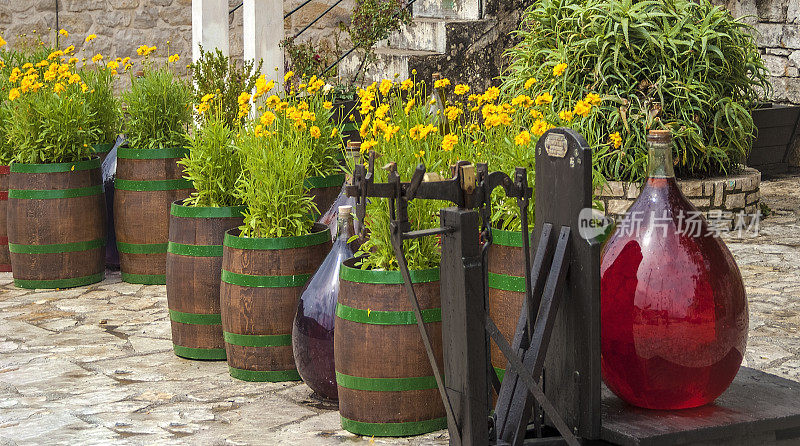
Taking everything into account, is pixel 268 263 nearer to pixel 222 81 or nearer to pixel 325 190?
pixel 325 190

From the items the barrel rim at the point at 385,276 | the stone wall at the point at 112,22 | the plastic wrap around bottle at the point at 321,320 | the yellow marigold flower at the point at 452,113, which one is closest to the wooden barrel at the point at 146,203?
the plastic wrap around bottle at the point at 321,320

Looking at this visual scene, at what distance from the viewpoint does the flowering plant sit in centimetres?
552

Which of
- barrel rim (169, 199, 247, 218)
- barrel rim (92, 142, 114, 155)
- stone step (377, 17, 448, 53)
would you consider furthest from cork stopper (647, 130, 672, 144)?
stone step (377, 17, 448, 53)

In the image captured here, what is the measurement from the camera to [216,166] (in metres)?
4.18

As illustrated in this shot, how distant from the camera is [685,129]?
6.41 m

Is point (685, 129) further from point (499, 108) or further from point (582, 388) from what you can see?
point (582, 388)

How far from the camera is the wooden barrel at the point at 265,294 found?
3771 mm

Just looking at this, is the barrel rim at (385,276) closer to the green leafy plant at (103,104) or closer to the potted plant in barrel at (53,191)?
the potted plant in barrel at (53,191)

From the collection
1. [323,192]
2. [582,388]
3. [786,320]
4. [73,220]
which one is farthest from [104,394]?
[786,320]

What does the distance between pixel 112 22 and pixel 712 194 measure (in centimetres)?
618

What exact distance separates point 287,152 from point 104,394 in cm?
113

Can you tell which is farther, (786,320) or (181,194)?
(181,194)

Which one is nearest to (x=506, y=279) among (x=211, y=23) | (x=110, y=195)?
(x=110, y=195)

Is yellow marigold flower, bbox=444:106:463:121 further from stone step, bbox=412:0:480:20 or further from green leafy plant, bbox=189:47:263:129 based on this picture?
stone step, bbox=412:0:480:20
